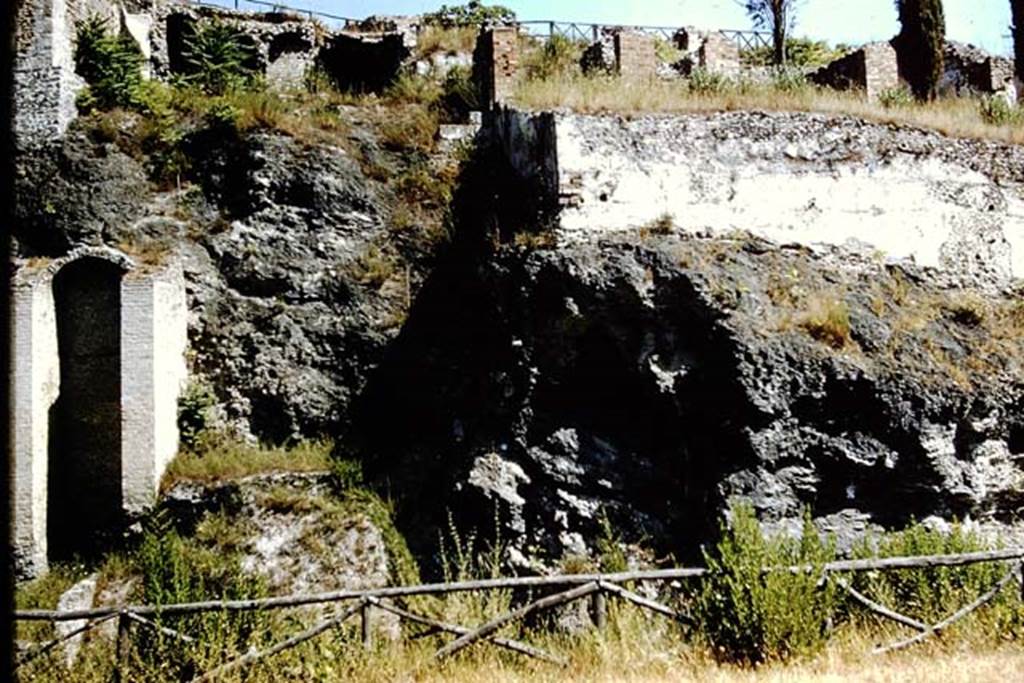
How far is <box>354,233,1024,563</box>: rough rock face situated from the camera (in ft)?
40.7

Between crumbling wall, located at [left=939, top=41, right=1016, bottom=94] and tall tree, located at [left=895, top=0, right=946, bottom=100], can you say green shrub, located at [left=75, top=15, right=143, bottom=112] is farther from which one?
crumbling wall, located at [left=939, top=41, right=1016, bottom=94]

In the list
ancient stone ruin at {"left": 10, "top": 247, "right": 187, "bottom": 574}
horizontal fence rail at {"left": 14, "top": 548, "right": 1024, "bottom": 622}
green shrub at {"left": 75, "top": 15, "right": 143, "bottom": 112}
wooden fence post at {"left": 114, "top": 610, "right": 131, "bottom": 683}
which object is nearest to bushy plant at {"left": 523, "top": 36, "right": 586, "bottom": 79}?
green shrub at {"left": 75, "top": 15, "right": 143, "bottom": 112}

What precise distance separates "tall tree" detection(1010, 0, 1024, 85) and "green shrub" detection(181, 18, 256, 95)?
14.8 meters

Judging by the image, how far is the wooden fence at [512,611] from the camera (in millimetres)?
10570

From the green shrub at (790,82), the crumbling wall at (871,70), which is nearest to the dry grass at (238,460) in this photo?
the green shrub at (790,82)

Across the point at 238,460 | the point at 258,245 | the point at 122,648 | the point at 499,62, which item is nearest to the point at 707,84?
the point at 499,62

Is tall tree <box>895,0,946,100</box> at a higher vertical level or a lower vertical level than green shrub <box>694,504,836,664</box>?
higher

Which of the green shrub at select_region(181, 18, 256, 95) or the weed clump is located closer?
the weed clump

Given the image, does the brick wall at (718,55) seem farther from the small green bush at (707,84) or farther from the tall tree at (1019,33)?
the tall tree at (1019,33)

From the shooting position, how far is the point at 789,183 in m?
14.4

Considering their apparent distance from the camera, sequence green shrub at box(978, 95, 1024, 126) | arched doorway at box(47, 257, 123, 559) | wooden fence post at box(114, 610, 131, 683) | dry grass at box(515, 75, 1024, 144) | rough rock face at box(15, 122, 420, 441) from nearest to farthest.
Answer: wooden fence post at box(114, 610, 131, 683)
dry grass at box(515, 75, 1024, 144)
arched doorway at box(47, 257, 123, 559)
rough rock face at box(15, 122, 420, 441)
green shrub at box(978, 95, 1024, 126)

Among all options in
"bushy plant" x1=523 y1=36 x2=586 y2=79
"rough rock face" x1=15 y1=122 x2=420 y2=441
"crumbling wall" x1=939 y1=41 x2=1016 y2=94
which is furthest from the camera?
"crumbling wall" x1=939 y1=41 x2=1016 y2=94

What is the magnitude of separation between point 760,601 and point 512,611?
7.48 feet

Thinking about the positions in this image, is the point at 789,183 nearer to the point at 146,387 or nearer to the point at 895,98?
the point at 895,98
